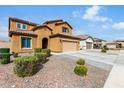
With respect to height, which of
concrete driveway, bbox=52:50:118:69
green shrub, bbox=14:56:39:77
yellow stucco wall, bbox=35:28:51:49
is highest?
yellow stucco wall, bbox=35:28:51:49

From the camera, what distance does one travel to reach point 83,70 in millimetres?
8680

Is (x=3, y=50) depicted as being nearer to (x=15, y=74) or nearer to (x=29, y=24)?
(x=15, y=74)

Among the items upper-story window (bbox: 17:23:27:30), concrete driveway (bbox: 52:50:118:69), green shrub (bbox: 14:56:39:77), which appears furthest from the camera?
upper-story window (bbox: 17:23:27:30)

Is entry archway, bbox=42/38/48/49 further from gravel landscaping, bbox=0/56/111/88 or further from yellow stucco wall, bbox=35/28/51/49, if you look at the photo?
gravel landscaping, bbox=0/56/111/88

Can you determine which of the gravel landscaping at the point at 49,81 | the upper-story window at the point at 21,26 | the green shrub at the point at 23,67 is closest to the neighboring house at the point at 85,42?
the upper-story window at the point at 21,26

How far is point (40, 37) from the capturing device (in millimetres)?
22000

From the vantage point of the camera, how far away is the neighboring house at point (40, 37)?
18.7 meters

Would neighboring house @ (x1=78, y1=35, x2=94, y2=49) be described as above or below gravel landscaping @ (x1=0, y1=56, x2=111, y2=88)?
above

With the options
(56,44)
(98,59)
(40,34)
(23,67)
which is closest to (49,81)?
(23,67)

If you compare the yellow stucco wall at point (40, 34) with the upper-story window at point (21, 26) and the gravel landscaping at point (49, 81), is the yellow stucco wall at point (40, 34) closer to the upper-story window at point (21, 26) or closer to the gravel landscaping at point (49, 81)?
the upper-story window at point (21, 26)

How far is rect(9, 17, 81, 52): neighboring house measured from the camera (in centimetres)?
1871

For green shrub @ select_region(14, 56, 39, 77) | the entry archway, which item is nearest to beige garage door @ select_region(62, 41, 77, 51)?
the entry archway

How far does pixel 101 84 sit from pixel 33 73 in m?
4.07
